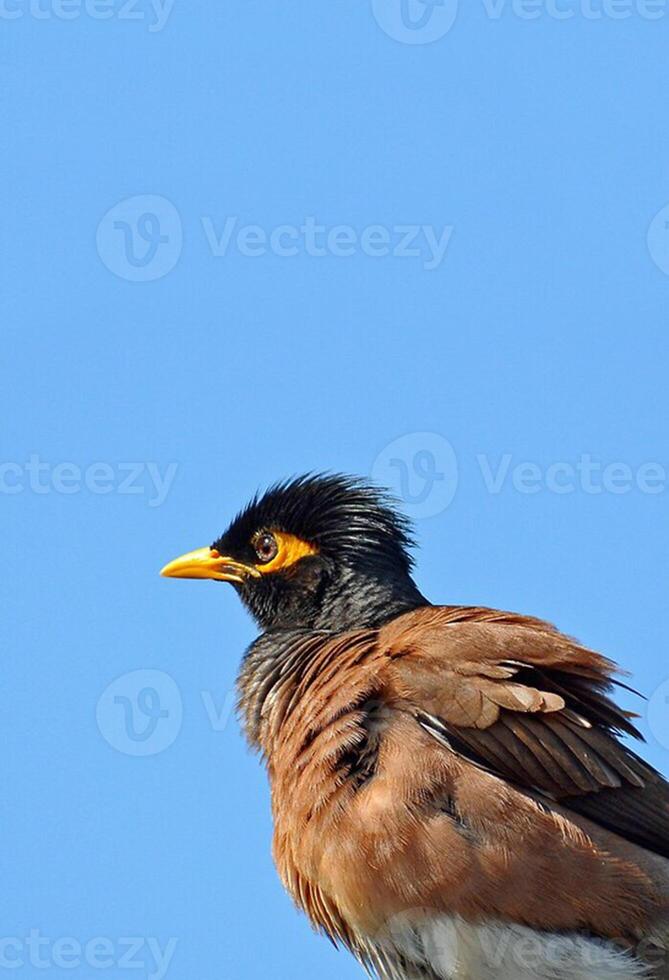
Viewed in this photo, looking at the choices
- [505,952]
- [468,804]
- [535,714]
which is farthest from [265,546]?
[505,952]

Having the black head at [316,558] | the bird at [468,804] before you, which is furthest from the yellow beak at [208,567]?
the bird at [468,804]

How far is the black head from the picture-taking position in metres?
8.83

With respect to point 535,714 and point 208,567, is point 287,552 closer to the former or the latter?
point 208,567

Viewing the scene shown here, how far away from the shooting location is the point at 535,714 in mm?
7605

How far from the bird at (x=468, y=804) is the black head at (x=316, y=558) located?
51cm

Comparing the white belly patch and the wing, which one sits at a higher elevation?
the wing

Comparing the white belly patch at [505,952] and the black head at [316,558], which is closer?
the white belly patch at [505,952]

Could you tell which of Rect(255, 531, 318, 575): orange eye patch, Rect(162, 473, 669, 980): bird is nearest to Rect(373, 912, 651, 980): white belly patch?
Rect(162, 473, 669, 980): bird

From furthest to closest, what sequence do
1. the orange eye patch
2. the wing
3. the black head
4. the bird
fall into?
the orange eye patch
the black head
the wing
the bird

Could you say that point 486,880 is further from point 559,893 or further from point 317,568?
point 317,568

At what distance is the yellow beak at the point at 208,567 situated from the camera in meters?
9.40

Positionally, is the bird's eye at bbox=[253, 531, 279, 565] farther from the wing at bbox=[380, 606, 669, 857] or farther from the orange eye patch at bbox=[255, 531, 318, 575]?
the wing at bbox=[380, 606, 669, 857]

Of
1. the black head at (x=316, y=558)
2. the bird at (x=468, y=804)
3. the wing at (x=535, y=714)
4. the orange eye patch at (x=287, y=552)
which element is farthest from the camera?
the orange eye patch at (x=287, y=552)

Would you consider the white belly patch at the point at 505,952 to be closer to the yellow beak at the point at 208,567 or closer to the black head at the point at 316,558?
the black head at the point at 316,558
